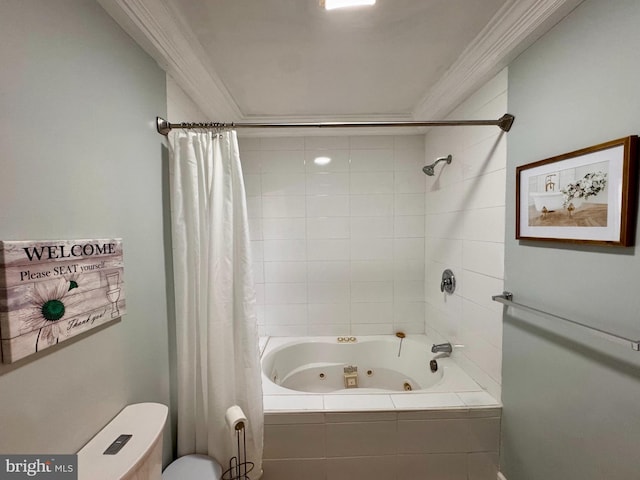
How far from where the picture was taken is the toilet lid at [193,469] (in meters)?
1.16

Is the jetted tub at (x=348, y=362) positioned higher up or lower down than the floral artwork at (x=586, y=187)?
lower down

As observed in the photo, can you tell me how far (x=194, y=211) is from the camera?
128 centimetres

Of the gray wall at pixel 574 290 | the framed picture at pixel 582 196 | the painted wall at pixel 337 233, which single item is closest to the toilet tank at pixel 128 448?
the painted wall at pixel 337 233

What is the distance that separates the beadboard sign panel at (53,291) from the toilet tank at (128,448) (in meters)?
0.38

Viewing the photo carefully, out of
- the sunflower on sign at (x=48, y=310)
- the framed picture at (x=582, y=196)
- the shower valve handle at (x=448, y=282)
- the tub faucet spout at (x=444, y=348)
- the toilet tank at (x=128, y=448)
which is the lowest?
the tub faucet spout at (x=444, y=348)

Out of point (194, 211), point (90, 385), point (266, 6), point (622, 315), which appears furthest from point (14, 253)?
point (622, 315)

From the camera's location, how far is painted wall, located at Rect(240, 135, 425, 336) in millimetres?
2352

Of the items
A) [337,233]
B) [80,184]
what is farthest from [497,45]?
[80,184]

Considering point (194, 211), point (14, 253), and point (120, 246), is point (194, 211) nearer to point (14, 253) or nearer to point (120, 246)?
point (120, 246)

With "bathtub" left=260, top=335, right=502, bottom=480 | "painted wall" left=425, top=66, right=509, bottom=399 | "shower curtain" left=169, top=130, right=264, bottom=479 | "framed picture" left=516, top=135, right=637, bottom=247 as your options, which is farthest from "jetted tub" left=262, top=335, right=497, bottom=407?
"framed picture" left=516, top=135, right=637, bottom=247

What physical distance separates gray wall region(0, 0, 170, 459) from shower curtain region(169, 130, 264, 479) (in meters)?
0.11

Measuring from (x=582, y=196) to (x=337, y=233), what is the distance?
165 cm

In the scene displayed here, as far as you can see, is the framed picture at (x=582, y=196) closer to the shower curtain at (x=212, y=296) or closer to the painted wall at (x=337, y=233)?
the painted wall at (x=337, y=233)

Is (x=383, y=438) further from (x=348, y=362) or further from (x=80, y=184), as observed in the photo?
(x=80, y=184)
